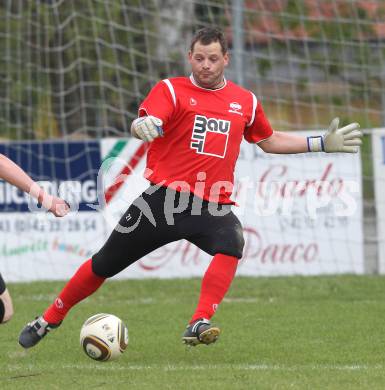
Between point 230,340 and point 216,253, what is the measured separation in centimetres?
125

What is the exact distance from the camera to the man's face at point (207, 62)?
6750mm

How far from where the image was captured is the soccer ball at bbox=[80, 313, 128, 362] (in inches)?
258

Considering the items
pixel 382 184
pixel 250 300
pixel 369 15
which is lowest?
pixel 250 300

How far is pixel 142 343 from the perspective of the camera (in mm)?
7629

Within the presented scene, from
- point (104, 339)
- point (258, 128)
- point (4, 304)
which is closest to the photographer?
point (4, 304)

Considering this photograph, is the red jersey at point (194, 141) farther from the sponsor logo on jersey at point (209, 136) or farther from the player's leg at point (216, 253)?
the player's leg at point (216, 253)

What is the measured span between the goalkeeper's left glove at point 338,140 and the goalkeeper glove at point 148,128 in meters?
1.25

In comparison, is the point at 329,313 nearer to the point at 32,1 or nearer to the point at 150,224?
the point at 150,224

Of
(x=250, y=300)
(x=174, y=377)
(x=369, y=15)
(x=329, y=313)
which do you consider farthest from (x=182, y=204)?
(x=369, y=15)

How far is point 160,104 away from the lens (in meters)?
6.68

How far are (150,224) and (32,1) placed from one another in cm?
858

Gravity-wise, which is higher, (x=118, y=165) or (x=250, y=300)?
(x=118, y=165)

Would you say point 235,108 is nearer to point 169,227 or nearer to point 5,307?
point 169,227

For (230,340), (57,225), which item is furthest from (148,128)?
(57,225)
